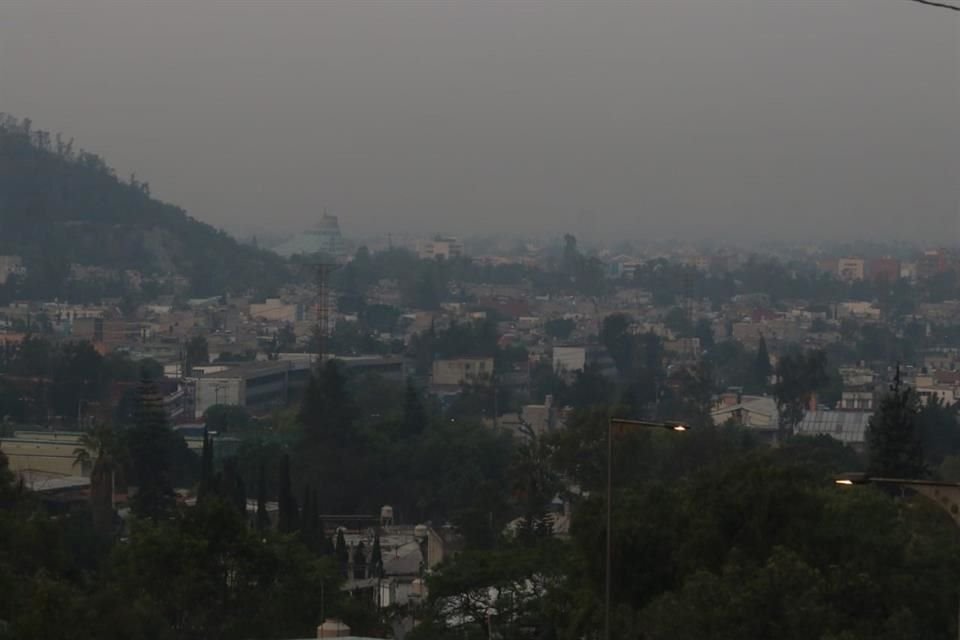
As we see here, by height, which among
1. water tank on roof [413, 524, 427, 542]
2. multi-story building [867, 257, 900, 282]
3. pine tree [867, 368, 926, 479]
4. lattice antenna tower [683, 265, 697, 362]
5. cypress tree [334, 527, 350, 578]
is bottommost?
water tank on roof [413, 524, 427, 542]

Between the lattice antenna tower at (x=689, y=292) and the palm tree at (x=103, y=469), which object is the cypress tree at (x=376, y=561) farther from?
the lattice antenna tower at (x=689, y=292)

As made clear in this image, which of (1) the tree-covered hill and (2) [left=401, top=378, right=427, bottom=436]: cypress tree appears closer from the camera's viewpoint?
(2) [left=401, top=378, right=427, bottom=436]: cypress tree

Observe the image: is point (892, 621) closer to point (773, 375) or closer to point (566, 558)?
point (566, 558)

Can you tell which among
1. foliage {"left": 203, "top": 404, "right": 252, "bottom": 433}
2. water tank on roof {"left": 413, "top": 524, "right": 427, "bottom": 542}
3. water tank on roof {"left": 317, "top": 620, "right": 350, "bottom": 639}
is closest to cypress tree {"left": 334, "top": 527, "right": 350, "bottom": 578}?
water tank on roof {"left": 413, "top": 524, "right": 427, "bottom": 542}

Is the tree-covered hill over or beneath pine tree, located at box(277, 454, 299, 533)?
over

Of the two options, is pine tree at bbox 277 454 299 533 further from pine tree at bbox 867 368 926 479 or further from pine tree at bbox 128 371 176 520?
pine tree at bbox 867 368 926 479

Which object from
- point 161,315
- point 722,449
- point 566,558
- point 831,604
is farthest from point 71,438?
point 161,315
